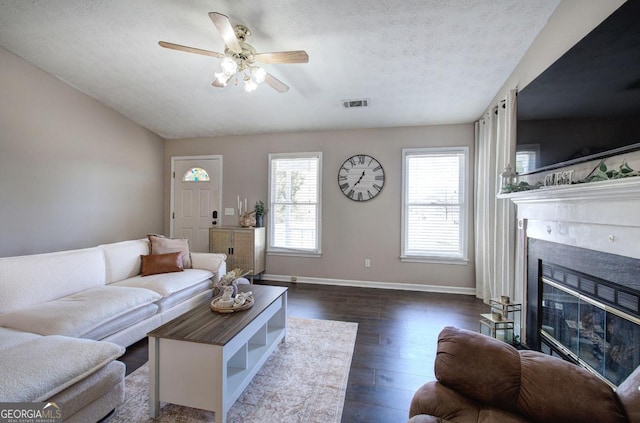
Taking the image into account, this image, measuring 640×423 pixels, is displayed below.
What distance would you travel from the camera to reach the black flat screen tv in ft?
4.50

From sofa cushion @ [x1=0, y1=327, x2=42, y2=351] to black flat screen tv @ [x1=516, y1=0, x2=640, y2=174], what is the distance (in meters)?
3.60

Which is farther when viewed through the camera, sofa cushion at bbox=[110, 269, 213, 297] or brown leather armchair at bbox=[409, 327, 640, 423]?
sofa cushion at bbox=[110, 269, 213, 297]

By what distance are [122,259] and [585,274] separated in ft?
13.8

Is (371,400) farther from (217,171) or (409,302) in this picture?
(217,171)

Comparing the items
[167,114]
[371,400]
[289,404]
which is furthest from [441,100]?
[167,114]

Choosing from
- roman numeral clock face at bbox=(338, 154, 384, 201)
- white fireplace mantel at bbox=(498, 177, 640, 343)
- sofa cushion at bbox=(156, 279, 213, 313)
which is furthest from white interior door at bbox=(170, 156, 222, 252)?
white fireplace mantel at bbox=(498, 177, 640, 343)

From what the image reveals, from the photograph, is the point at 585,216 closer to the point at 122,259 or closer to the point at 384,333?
the point at 384,333

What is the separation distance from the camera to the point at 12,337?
166 cm

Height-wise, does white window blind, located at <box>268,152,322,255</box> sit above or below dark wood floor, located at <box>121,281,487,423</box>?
above

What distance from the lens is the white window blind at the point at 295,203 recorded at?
4.54 metres

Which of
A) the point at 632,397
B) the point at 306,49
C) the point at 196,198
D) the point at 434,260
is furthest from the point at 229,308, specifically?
the point at 196,198

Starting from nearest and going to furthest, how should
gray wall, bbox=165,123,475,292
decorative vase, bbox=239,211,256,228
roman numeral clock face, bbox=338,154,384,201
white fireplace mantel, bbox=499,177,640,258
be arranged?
1. white fireplace mantel, bbox=499,177,640,258
2. gray wall, bbox=165,123,475,292
3. roman numeral clock face, bbox=338,154,384,201
4. decorative vase, bbox=239,211,256,228

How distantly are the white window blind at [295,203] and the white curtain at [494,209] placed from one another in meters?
2.39

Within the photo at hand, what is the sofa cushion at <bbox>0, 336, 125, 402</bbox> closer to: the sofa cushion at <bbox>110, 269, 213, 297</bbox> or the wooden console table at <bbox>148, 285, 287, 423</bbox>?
the wooden console table at <bbox>148, 285, 287, 423</bbox>
